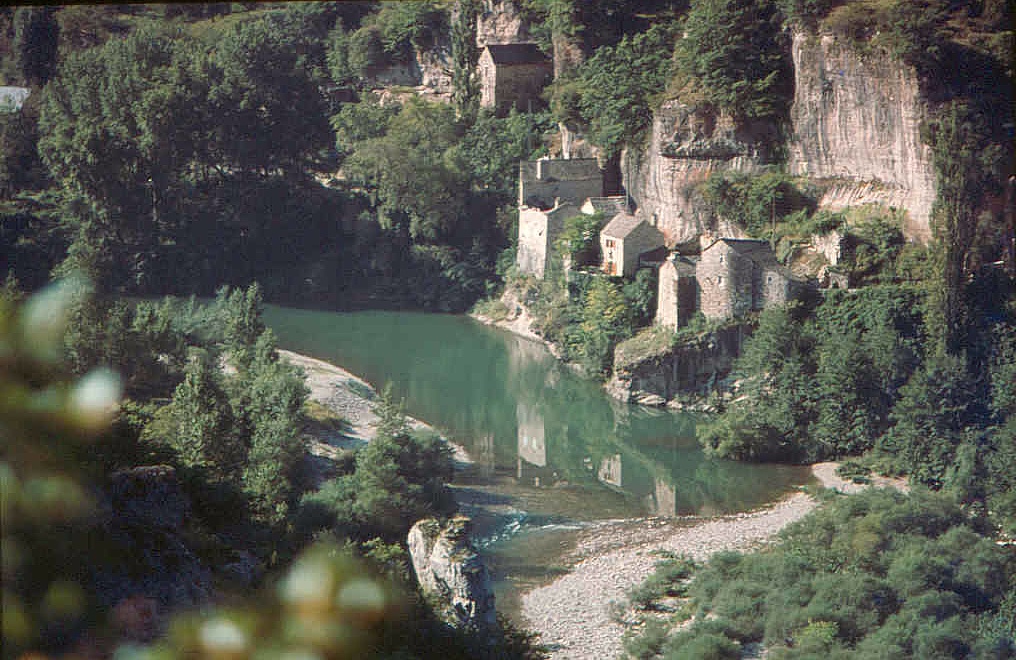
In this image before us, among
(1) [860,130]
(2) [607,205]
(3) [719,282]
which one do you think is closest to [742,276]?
(3) [719,282]

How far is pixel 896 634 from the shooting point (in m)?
10.7

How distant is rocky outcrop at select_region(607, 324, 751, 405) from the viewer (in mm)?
19953

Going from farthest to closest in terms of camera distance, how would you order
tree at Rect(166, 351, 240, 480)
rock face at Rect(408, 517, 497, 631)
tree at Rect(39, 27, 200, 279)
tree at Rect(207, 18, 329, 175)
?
tree at Rect(207, 18, 329, 175)
tree at Rect(39, 27, 200, 279)
tree at Rect(166, 351, 240, 480)
rock face at Rect(408, 517, 497, 631)

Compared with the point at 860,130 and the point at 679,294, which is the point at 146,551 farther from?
the point at 860,130

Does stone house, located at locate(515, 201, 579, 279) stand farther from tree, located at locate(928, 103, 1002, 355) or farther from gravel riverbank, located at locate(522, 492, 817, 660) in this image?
gravel riverbank, located at locate(522, 492, 817, 660)

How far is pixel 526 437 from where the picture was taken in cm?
2005

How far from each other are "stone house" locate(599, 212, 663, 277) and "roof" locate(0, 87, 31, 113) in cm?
1749

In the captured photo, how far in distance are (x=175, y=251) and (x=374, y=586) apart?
27583mm

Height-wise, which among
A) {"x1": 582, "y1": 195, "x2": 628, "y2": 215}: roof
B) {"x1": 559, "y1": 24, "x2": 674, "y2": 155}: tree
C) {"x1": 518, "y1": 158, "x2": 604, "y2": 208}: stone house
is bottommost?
{"x1": 582, "y1": 195, "x2": 628, "y2": 215}: roof

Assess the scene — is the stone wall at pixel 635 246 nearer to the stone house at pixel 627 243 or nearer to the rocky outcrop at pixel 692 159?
the stone house at pixel 627 243

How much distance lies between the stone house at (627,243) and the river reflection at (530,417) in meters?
2.22

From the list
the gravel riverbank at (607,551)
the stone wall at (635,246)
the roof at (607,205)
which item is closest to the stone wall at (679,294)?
the stone wall at (635,246)

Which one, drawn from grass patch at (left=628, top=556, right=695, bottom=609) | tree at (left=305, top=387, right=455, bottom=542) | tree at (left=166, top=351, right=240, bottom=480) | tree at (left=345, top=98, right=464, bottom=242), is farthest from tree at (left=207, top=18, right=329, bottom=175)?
grass patch at (left=628, top=556, right=695, bottom=609)

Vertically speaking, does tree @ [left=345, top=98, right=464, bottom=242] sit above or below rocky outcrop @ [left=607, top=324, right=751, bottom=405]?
above
